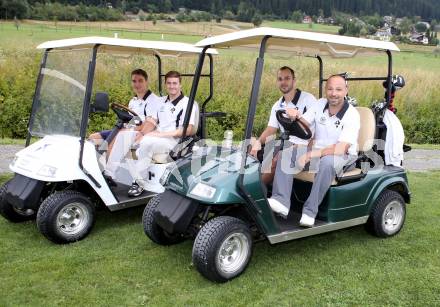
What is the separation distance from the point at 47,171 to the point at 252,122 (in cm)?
200

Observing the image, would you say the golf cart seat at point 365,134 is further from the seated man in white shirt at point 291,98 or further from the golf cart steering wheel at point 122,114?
the golf cart steering wheel at point 122,114

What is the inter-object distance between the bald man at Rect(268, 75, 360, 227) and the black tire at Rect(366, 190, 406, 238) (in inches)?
23.5

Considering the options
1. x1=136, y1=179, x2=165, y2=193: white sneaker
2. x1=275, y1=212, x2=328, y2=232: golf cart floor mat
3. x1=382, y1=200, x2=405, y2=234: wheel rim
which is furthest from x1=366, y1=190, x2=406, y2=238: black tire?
x1=136, y1=179, x2=165, y2=193: white sneaker

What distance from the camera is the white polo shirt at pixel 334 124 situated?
4.35 m

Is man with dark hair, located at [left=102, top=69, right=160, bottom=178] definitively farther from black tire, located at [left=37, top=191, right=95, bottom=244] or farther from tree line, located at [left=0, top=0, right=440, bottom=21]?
tree line, located at [left=0, top=0, right=440, bottom=21]

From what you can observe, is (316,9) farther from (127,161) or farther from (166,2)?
(127,161)

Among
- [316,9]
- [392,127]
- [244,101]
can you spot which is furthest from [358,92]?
[316,9]

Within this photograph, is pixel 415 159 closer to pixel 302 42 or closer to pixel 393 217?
pixel 393 217

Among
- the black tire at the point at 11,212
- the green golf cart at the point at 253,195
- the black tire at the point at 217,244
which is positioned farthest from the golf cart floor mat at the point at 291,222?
the black tire at the point at 11,212

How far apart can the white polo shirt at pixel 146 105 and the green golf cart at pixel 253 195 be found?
1516 mm

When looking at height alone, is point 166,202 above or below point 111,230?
above

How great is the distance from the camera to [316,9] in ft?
174

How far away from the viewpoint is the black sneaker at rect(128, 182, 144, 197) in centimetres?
508

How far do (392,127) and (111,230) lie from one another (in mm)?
3038
